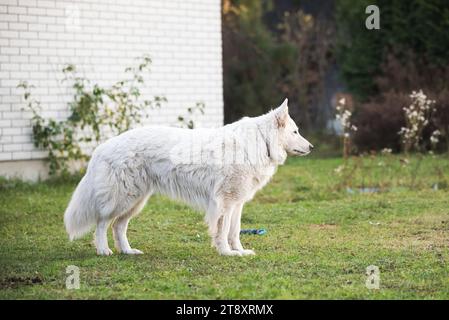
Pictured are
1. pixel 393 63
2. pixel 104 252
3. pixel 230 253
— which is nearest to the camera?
pixel 230 253

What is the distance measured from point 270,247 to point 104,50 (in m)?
6.69

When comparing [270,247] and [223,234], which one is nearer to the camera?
[223,234]

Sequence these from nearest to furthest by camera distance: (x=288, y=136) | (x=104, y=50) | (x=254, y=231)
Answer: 1. (x=288, y=136)
2. (x=254, y=231)
3. (x=104, y=50)

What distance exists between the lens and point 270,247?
8086 mm

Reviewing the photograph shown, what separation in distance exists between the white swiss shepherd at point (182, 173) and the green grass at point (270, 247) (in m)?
0.35

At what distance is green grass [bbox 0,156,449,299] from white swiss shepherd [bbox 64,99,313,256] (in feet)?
1.14

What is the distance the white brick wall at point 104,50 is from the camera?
12.4 metres

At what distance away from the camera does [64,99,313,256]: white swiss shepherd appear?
7703 mm

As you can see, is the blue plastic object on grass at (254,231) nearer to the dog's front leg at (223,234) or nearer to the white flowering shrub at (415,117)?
the dog's front leg at (223,234)

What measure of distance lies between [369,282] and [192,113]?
890 centimetres

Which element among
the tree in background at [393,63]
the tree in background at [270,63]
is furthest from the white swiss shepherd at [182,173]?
the tree in background at [270,63]

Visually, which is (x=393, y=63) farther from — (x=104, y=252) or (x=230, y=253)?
(x=104, y=252)

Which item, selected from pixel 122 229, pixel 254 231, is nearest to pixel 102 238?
pixel 122 229

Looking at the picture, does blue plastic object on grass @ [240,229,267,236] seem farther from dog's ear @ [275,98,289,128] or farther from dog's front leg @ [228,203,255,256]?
dog's ear @ [275,98,289,128]
